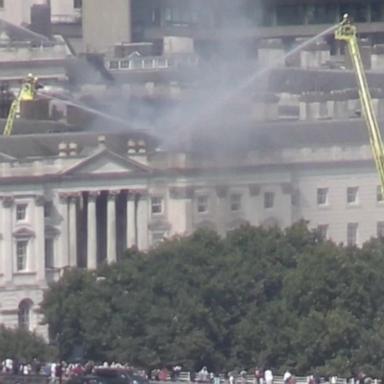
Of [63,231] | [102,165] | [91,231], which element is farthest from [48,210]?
[102,165]

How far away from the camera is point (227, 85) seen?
554 feet

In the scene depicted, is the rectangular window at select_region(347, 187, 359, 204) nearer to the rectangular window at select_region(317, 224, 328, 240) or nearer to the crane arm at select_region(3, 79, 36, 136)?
the rectangular window at select_region(317, 224, 328, 240)

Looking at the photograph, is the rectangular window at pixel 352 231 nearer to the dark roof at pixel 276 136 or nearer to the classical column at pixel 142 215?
the dark roof at pixel 276 136

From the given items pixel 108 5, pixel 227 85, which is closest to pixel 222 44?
pixel 227 85

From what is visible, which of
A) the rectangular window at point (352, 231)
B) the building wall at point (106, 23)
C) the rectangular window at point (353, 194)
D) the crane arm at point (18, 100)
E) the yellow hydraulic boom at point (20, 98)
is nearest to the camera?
the rectangular window at point (352, 231)

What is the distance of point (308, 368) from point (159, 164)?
895 inches

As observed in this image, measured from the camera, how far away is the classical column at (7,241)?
165 m

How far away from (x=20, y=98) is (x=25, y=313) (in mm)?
15654

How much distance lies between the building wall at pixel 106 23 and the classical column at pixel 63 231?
27.9 meters

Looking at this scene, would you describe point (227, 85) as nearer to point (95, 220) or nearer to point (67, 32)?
point (95, 220)

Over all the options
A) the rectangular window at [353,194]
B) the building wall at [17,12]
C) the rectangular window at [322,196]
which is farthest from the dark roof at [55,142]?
the building wall at [17,12]

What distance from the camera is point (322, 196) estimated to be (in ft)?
552

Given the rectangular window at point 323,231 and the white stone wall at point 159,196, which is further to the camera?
the white stone wall at point 159,196

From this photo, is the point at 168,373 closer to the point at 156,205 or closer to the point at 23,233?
the point at 23,233
